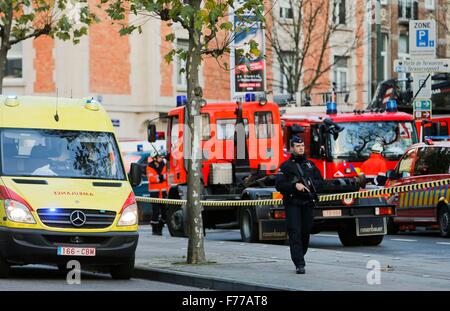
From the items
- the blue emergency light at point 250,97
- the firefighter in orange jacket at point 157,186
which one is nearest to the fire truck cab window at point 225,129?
the blue emergency light at point 250,97

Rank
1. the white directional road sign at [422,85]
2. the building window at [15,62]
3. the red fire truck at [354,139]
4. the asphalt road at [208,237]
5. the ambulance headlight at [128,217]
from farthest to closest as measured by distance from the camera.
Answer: the building window at [15,62]
the red fire truck at [354,139]
the white directional road sign at [422,85]
the ambulance headlight at [128,217]
the asphalt road at [208,237]

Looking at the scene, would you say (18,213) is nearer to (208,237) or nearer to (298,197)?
(298,197)

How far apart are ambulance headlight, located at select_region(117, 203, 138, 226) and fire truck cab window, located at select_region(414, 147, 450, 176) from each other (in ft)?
32.8

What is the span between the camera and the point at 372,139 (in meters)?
29.6

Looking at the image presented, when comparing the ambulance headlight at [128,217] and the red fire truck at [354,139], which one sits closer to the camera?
the ambulance headlight at [128,217]

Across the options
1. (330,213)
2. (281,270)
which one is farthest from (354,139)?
(281,270)

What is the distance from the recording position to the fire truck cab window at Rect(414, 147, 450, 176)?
2478 cm

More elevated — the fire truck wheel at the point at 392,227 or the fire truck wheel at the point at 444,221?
the fire truck wheel at the point at 444,221

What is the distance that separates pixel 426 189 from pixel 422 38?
4.52m

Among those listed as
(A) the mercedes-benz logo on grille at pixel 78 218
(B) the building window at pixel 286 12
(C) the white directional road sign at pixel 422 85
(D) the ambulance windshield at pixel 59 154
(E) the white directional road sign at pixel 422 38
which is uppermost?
(B) the building window at pixel 286 12

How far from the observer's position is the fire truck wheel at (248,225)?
22766 millimetres

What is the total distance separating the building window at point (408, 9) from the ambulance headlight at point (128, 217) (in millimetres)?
41931

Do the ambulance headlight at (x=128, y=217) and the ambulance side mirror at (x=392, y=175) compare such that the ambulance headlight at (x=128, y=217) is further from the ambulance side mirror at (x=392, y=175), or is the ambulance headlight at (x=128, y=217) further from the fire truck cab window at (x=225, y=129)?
the ambulance side mirror at (x=392, y=175)

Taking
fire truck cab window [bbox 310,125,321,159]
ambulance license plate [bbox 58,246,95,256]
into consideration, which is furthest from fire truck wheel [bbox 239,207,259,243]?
ambulance license plate [bbox 58,246,95,256]
